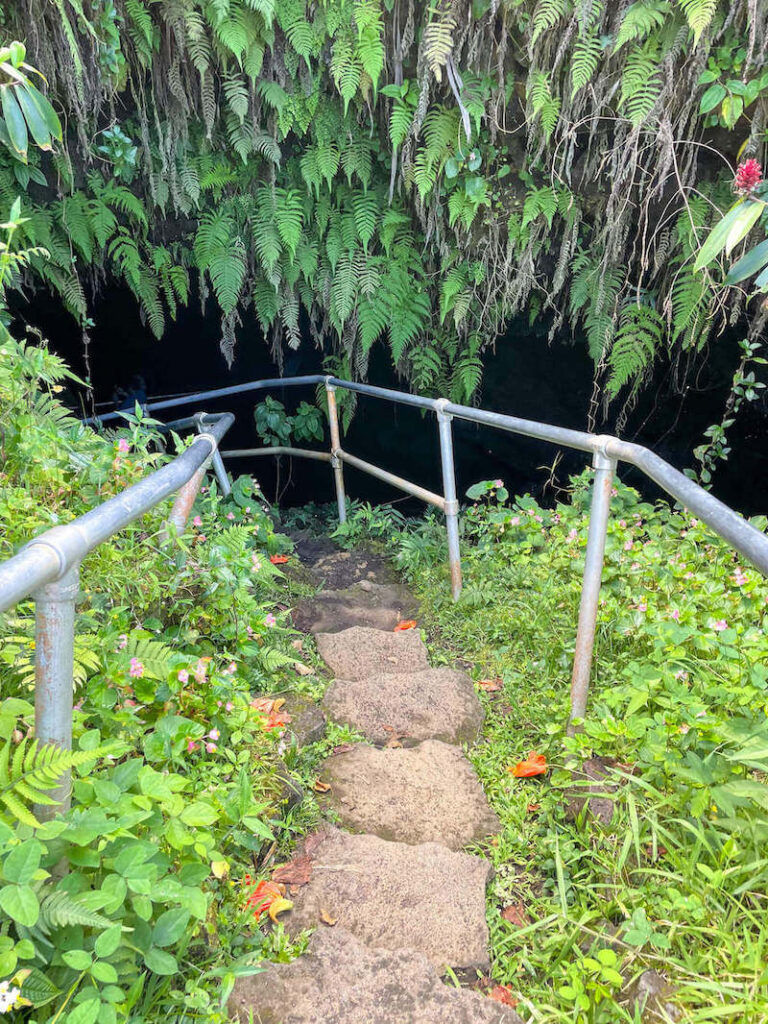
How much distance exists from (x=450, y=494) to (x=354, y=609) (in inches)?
27.3

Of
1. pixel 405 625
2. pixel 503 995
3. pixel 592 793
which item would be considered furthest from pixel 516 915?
pixel 405 625

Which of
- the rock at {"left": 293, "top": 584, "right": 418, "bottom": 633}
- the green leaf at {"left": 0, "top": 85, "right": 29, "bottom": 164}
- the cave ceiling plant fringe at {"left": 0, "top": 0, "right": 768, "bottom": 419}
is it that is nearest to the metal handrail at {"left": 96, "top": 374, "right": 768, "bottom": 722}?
the rock at {"left": 293, "top": 584, "right": 418, "bottom": 633}

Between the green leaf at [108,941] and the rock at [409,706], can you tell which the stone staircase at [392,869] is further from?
the green leaf at [108,941]

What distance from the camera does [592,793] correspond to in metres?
1.48

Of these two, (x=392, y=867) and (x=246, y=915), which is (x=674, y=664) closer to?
(x=392, y=867)

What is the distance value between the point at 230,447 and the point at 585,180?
414 cm

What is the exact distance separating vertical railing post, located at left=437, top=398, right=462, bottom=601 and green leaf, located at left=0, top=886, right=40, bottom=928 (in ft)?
6.52

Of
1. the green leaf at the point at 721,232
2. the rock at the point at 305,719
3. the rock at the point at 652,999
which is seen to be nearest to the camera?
the rock at the point at 652,999

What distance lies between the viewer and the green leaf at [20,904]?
0.77 metres

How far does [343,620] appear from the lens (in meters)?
2.81

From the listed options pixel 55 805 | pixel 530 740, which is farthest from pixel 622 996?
pixel 55 805

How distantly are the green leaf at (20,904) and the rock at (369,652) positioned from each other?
1541 mm

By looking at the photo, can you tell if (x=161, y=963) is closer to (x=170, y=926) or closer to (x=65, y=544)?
(x=170, y=926)

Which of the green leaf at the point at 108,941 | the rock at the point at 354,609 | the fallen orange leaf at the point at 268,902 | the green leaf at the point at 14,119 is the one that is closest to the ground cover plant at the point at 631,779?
the rock at the point at 354,609
